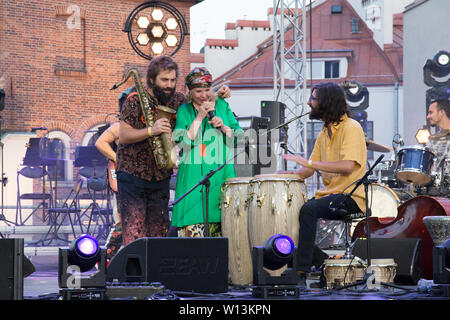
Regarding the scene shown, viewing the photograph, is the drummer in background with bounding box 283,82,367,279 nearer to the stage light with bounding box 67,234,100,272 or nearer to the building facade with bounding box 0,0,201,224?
the stage light with bounding box 67,234,100,272

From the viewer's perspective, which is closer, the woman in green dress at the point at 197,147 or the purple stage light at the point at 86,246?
the purple stage light at the point at 86,246

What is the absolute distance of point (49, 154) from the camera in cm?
1269

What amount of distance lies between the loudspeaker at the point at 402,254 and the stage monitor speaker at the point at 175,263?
1936mm

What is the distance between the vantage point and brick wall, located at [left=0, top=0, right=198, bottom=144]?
723 inches

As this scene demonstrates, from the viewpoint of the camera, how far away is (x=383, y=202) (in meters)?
7.71

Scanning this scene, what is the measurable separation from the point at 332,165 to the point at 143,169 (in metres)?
1.44

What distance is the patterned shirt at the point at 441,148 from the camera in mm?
8984

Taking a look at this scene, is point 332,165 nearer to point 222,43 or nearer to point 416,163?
point 416,163

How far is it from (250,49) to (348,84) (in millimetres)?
19456

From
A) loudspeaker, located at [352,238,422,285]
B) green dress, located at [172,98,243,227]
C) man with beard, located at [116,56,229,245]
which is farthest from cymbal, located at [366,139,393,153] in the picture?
man with beard, located at [116,56,229,245]

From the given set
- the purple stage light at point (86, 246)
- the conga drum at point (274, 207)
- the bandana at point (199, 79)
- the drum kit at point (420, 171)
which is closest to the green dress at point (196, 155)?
the bandana at point (199, 79)

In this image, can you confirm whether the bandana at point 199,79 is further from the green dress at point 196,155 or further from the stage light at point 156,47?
the stage light at point 156,47
